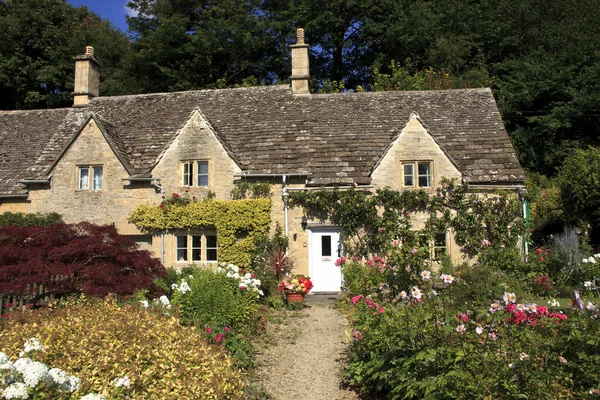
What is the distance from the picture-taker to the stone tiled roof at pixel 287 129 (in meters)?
17.7

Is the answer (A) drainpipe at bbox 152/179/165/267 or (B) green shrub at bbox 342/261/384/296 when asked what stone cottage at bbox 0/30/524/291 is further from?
(B) green shrub at bbox 342/261/384/296

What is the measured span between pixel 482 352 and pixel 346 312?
7099 millimetres

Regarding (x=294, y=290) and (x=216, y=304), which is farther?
(x=294, y=290)

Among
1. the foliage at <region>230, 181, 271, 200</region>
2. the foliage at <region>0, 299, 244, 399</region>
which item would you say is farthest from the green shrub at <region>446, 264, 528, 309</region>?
the foliage at <region>230, 181, 271, 200</region>

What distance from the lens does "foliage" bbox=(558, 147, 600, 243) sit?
19.3 m

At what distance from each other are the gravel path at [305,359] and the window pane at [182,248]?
21.7 ft

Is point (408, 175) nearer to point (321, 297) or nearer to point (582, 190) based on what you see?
point (321, 297)

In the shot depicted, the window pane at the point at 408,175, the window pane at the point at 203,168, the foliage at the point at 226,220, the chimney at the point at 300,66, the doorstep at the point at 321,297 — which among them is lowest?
the doorstep at the point at 321,297

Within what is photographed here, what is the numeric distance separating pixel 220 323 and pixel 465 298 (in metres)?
5.60

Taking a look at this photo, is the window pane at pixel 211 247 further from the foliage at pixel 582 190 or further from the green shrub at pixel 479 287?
the foliage at pixel 582 190

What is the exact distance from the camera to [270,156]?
18234 millimetres

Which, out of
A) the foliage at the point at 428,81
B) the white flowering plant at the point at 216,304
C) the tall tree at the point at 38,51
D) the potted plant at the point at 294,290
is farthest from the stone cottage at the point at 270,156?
the tall tree at the point at 38,51

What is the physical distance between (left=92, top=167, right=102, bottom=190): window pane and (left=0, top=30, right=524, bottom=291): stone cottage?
4 cm

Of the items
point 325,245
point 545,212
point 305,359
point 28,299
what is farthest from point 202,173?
point 545,212
